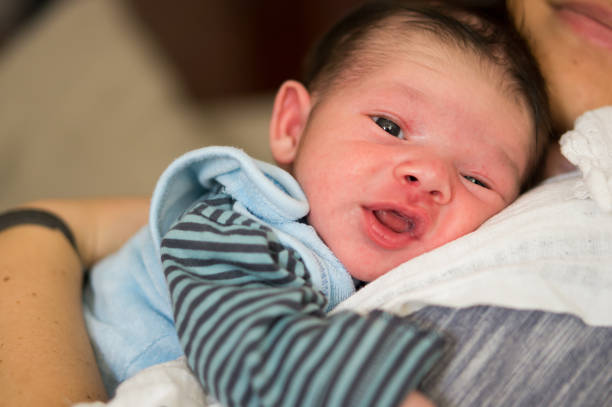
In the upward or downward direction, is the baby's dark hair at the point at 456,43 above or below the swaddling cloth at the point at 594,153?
above

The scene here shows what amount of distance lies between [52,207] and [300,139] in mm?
547

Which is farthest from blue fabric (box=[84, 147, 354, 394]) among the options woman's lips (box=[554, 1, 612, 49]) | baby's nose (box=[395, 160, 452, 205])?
woman's lips (box=[554, 1, 612, 49])

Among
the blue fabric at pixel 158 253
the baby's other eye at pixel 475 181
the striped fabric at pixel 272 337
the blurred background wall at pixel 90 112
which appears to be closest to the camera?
the striped fabric at pixel 272 337

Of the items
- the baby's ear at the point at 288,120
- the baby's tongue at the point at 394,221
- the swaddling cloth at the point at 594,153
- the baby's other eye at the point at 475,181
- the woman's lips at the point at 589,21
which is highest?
the woman's lips at the point at 589,21

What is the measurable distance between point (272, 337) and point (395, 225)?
1.02ft

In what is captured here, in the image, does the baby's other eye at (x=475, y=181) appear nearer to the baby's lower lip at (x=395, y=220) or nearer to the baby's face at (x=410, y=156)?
the baby's face at (x=410, y=156)

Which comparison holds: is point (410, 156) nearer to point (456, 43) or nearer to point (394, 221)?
point (394, 221)

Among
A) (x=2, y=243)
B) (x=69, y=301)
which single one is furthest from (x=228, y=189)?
(x=2, y=243)

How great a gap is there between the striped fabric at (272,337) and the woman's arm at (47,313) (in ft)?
0.61

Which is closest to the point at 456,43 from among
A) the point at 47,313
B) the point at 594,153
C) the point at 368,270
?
the point at 594,153

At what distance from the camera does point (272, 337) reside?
24.1 inches

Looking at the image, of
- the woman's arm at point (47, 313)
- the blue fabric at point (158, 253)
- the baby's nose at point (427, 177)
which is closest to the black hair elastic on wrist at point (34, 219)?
the woman's arm at point (47, 313)

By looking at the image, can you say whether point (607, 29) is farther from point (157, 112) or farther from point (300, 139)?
point (157, 112)

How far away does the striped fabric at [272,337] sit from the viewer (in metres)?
0.56
